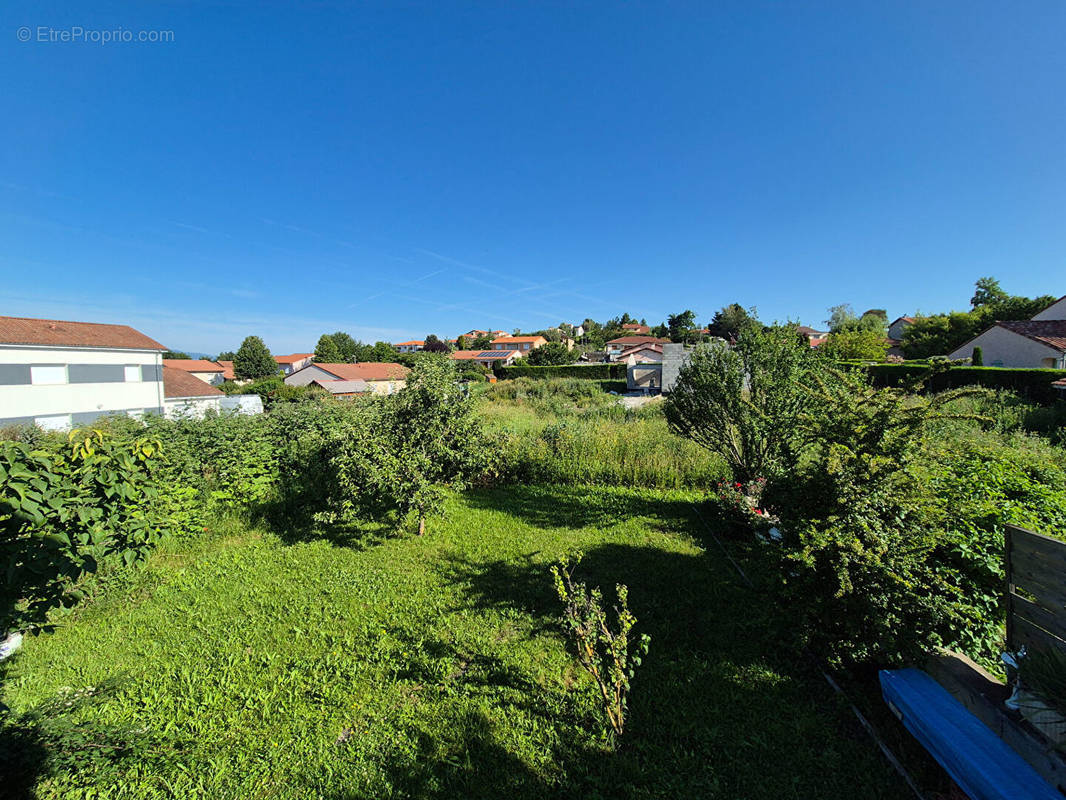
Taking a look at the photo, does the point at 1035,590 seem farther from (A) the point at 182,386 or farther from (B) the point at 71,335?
(A) the point at 182,386

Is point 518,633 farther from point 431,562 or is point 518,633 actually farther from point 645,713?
point 431,562

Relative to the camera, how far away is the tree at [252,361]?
183 ft

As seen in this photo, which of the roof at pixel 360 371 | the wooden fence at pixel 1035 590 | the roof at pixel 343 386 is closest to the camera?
the wooden fence at pixel 1035 590

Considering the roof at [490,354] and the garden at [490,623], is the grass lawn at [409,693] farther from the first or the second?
the roof at [490,354]

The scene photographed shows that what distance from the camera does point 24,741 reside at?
246cm

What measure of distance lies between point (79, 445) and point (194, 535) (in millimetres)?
4981

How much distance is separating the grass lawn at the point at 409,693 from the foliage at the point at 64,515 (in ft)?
4.09

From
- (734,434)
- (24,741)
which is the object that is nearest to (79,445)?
(24,741)

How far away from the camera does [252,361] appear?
183 ft

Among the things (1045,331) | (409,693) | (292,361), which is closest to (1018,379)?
(1045,331)

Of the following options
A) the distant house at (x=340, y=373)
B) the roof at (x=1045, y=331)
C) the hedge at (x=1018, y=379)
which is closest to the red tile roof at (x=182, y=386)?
the distant house at (x=340, y=373)

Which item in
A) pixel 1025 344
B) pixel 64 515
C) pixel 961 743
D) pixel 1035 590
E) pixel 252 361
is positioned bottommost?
pixel 961 743

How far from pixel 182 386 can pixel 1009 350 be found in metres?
51.8

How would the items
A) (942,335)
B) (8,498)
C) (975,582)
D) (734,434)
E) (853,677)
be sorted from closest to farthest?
(8,498), (975,582), (853,677), (734,434), (942,335)
